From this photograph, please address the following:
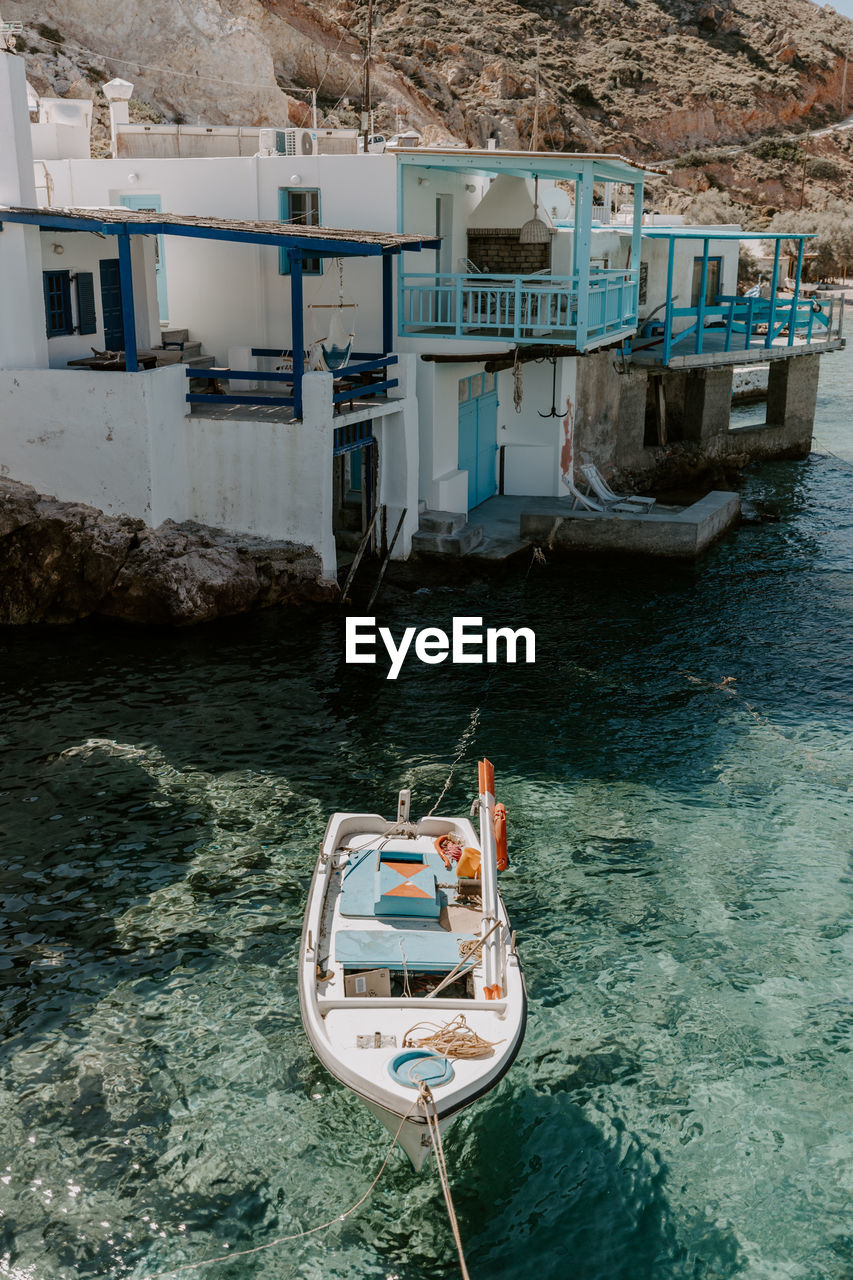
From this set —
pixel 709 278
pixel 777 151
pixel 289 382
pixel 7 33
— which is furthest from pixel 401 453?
pixel 777 151

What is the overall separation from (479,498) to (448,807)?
43.8ft

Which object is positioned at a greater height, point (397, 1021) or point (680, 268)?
point (680, 268)

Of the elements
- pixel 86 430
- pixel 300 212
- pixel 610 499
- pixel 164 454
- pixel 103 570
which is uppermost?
pixel 300 212

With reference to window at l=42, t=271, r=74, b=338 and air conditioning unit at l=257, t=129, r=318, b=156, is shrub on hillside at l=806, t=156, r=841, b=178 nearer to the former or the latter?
air conditioning unit at l=257, t=129, r=318, b=156

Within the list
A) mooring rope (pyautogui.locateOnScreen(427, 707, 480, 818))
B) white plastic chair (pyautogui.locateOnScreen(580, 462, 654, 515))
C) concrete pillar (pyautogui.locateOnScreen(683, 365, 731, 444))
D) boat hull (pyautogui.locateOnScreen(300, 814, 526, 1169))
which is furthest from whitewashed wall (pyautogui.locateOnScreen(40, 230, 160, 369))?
concrete pillar (pyautogui.locateOnScreen(683, 365, 731, 444))

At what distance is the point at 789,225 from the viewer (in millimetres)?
78625

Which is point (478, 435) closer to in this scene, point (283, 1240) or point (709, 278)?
point (709, 278)

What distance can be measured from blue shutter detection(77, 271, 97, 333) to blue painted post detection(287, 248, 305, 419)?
4.41 meters

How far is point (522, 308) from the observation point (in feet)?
80.2

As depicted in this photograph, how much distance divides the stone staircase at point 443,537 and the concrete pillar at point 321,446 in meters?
2.50

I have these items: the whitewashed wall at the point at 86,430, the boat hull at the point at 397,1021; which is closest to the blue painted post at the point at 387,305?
the whitewashed wall at the point at 86,430

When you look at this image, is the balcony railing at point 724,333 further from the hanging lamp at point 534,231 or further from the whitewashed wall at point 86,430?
the whitewashed wall at point 86,430

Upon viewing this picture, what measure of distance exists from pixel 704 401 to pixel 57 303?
18.1 m

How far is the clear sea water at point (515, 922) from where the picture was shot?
886 cm
